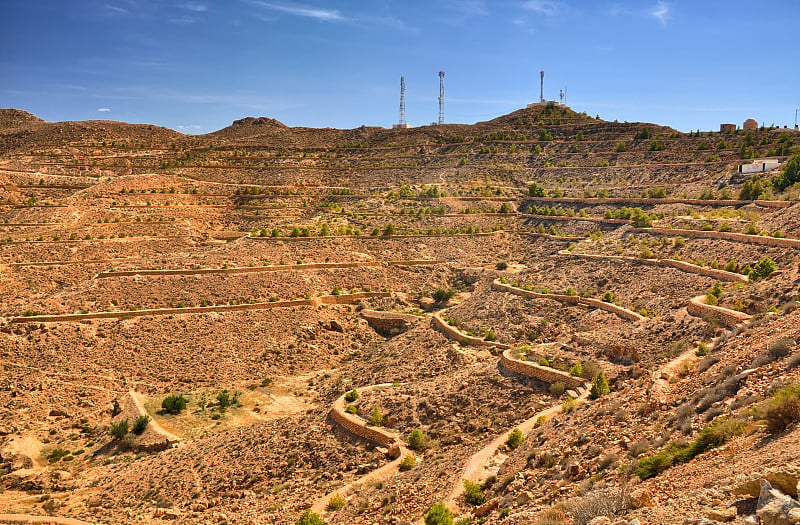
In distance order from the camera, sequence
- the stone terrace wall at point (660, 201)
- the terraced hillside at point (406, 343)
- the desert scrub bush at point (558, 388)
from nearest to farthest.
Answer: the terraced hillside at point (406, 343)
the desert scrub bush at point (558, 388)
the stone terrace wall at point (660, 201)

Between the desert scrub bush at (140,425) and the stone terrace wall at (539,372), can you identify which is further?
the desert scrub bush at (140,425)

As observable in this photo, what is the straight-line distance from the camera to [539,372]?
75.3 feet

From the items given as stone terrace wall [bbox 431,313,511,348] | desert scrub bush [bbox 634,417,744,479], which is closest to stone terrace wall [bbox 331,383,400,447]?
stone terrace wall [bbox 431,313,511,348]

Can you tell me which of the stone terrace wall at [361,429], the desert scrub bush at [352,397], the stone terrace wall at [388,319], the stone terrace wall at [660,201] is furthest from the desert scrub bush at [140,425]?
the stone terrace wall at [660,201]

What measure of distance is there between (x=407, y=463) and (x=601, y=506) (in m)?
10.9

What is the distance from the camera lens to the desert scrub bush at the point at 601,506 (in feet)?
32.1

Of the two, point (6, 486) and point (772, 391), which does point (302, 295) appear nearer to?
point (6, 486)

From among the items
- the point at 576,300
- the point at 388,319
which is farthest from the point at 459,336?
the point at 388,319

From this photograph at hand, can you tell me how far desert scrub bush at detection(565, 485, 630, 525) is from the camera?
9.77m

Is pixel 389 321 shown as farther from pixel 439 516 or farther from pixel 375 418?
pixel 439 516

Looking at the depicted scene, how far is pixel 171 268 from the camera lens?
41906 mm

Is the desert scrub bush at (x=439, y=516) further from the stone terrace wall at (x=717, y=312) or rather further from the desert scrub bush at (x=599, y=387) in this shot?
the stone terrace wall at (x=717, y=312)

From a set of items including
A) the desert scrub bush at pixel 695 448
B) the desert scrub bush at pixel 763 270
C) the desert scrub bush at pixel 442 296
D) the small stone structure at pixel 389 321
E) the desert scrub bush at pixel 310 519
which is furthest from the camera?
the desert scrub bush at pixel 442 296

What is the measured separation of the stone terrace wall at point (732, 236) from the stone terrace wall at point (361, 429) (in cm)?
1954
